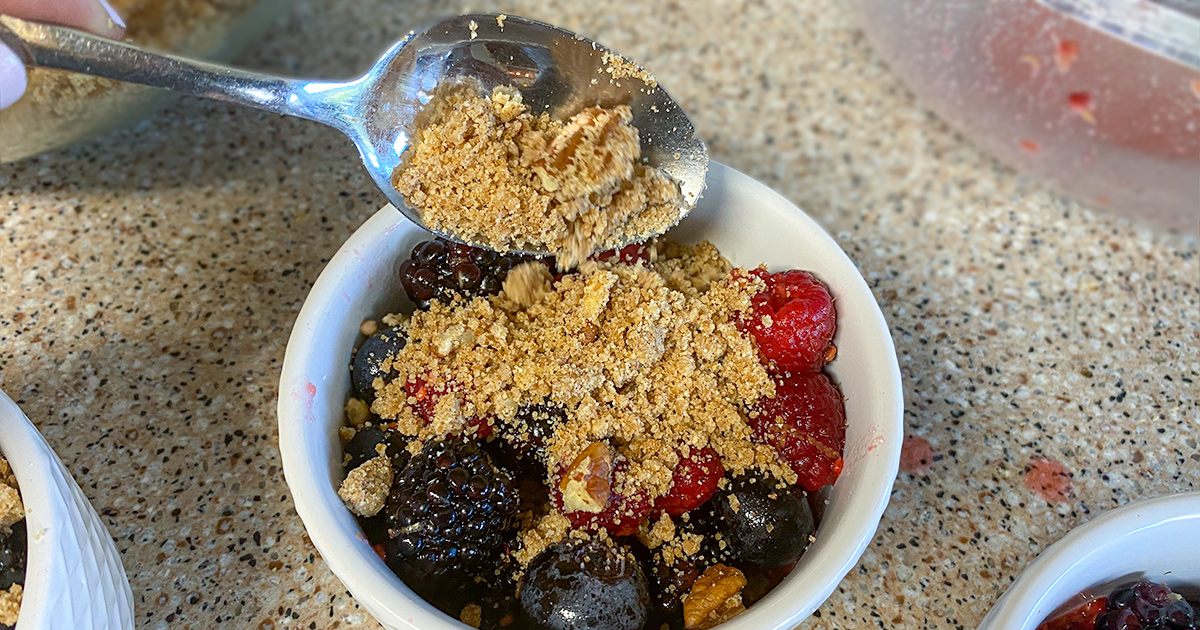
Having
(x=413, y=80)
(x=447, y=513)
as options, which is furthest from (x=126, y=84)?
(x=447, y=513)

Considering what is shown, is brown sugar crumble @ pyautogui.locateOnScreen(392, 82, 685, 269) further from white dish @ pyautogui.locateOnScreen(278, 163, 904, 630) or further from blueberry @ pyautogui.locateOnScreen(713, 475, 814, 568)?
blueberry @ pyautogui.locateOnScreen(713, 475, 814, 568)

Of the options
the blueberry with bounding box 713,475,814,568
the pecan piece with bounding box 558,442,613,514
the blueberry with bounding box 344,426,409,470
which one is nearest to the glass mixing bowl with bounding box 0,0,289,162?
the blueberry with bounding box 344,426,409,470

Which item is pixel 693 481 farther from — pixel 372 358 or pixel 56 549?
pixel 56 549

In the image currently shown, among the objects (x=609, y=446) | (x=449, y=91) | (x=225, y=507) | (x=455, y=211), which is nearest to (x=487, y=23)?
(x=449, y=91)

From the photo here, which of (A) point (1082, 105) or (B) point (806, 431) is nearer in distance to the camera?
(B) point (806, 431)

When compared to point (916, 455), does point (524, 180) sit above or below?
above

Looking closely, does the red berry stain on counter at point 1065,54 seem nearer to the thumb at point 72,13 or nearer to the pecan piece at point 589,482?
the pecan piece at point 589,482
